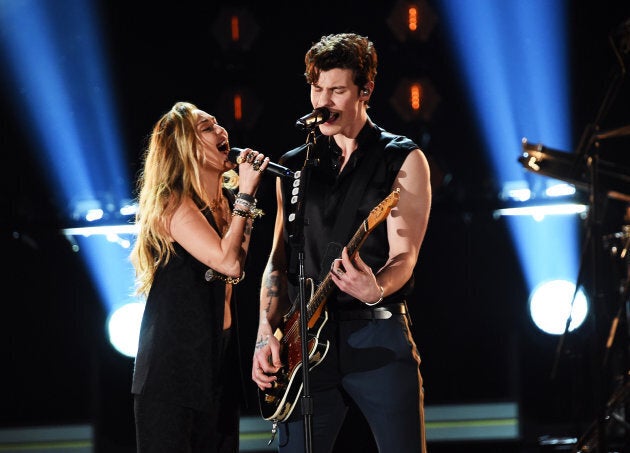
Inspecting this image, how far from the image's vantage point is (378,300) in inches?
106

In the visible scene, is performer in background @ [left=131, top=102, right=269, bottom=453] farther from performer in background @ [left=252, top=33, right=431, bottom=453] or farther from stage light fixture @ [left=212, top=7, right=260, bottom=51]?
stage light fixture @ [left=212, top=7, right=260, bottom=51]

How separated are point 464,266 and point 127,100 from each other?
2925 millimetres

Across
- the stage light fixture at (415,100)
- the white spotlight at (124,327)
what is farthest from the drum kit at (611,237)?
the white spotlight at (124,327)

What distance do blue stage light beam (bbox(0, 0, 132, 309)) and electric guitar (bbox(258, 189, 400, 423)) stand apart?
353 cm

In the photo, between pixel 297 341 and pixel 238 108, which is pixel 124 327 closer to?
pixel 238 108

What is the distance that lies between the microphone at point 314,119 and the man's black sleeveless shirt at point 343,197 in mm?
87

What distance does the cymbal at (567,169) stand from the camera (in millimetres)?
4727

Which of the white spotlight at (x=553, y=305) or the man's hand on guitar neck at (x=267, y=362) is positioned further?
the white spotlight at (x=553, y=305)

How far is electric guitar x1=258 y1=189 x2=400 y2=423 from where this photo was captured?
8.98 feet

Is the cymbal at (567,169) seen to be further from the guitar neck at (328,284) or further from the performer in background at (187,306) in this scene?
the guitar neck at (328,284)

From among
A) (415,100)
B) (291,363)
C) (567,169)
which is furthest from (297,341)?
(415,100)

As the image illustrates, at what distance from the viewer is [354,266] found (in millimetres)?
2688

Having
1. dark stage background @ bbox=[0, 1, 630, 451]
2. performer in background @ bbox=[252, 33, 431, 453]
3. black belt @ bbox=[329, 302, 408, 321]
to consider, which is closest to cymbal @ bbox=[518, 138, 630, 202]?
dark stage background @ bbox=[0, 1, 630, 451]

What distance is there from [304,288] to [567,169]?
2563mm
